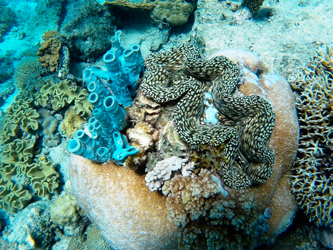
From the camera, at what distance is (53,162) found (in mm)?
5406

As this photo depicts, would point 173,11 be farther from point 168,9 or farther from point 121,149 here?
point 121,149

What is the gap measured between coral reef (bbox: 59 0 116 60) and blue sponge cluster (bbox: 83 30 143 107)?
527 cm

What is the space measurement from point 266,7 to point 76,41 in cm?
736

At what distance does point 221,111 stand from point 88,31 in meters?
6.63

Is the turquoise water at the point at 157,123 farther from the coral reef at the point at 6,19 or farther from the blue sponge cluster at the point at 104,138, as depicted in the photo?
the coral reef at the point at 6,19

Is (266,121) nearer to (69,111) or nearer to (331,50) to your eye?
(331,50)

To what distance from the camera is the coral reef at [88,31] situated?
7191mm

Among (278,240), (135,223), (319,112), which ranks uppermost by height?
(319,112)

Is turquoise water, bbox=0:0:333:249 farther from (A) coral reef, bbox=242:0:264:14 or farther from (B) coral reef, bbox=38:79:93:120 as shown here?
(A) coral reef, bbox=242:0:264:14

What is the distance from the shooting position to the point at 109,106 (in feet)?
7.63

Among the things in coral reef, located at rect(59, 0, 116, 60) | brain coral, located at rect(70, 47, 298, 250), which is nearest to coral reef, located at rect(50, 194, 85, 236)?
brain coral, located at rect(70, 47, 298, 250)

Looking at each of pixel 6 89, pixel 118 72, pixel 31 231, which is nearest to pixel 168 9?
pixel 118 72

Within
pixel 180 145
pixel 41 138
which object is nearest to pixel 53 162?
pixel 41 138

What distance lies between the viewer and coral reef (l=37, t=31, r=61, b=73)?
23.4 feet
